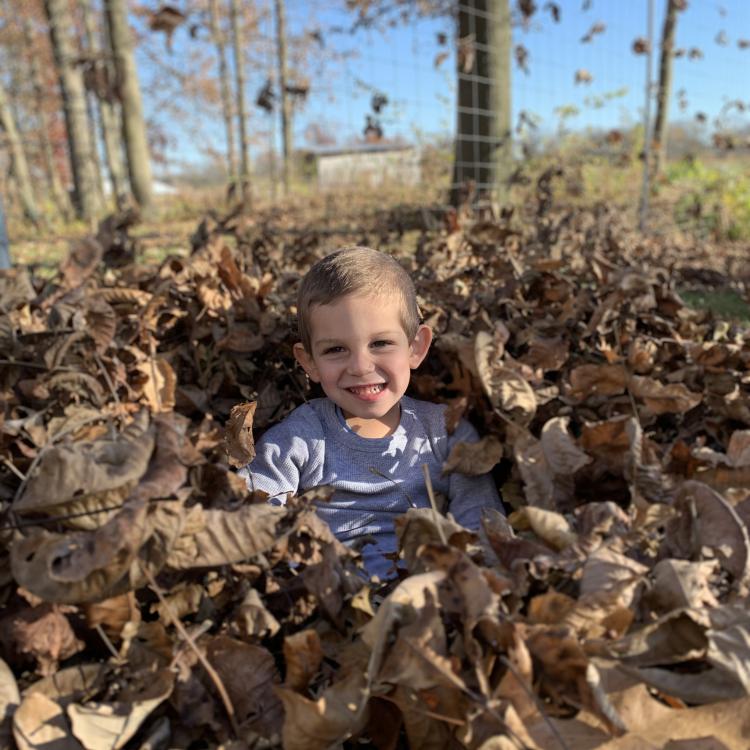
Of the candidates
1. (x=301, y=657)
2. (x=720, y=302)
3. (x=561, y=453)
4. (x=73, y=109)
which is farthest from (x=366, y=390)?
(x=73, y=109)

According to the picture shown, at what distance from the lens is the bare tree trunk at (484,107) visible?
6.60 m

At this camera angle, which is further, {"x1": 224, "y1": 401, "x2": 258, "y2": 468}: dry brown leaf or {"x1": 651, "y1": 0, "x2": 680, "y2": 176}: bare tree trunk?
{"x1": 651, "y1": 0, "x2": 680, "y2": 176}: bare tree trunk

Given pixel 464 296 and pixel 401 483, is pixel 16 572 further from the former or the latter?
pixel 464 296

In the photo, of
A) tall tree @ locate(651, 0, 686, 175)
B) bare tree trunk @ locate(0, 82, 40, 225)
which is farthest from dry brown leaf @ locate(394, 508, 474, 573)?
tall tree @ locate(651, 0, 686, 175)

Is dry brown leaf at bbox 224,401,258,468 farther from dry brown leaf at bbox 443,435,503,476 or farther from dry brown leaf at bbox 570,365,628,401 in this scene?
dry brown leaf at bbox 570,365,628,401

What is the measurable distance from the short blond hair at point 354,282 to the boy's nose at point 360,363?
164 mm

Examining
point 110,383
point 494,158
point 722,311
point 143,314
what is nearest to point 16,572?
point 110,383

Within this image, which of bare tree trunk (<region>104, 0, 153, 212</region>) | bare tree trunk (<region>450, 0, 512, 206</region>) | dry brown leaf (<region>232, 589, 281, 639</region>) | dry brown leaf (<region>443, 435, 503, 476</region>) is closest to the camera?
dry brown leaf (<region>232, 589, 281, 639</region>)

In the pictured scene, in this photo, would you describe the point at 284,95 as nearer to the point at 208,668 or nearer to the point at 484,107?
the point at 484,107

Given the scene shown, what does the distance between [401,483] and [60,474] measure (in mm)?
1227

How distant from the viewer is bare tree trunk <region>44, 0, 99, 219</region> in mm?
11117

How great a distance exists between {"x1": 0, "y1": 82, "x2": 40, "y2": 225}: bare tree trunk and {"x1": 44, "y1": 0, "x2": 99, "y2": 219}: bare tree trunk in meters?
0.83

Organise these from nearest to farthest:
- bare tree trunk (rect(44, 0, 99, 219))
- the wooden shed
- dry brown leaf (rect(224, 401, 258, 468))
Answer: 1. dry brown leaf (rect(224, 401, 258, 468))
2. the wooden shed
3. bare tree trunk (rect(44, 0, 99, 219))

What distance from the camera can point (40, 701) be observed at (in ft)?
3.63
